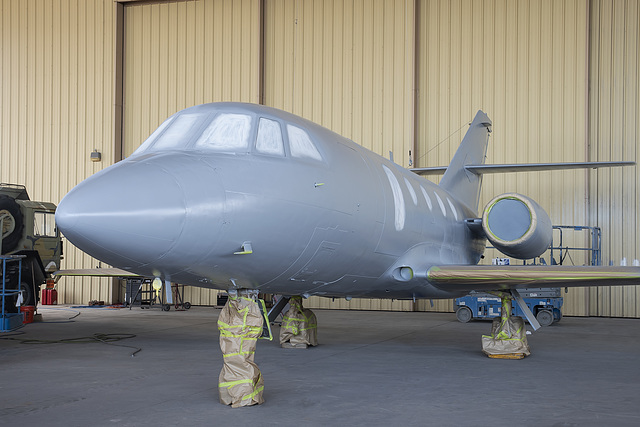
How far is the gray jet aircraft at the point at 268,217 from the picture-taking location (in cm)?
472

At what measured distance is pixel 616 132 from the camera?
1747 centimetres

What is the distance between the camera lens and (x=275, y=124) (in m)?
6.24

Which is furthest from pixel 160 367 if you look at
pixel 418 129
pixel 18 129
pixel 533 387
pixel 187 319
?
pixel 18 129

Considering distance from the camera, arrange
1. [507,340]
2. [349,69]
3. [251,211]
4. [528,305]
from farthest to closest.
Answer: [349,69] < [528,305] < [507,340] < [251,211]

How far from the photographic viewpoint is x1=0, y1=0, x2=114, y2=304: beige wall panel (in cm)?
2141

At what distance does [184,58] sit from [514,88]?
10.9m

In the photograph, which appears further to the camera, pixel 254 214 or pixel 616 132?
pixel 616 132

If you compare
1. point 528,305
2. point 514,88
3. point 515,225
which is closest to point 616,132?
point 514,88

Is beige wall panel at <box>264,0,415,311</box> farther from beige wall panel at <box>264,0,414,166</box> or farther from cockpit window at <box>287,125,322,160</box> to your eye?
cockpit window at <box>287,125,322,160</box>

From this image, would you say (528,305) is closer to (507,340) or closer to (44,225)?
(507,340)

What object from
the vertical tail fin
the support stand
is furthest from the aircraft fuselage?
the vertical tail fin

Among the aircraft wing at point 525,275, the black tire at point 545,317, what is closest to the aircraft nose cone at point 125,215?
→ the aircraft wing at point 525,275

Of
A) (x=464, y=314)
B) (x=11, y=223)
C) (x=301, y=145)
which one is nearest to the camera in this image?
(x=301, y=145)

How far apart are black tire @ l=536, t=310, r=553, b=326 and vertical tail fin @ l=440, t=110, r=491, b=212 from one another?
3440 mm
